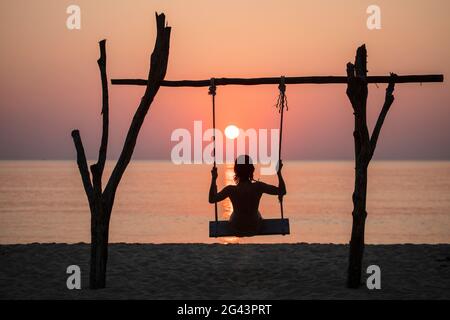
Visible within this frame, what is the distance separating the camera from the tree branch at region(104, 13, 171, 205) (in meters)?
9.86

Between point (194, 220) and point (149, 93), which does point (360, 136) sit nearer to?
point (149, 93)

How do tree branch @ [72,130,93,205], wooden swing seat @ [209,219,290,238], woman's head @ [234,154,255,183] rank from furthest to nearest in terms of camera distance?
1. woman's head @ [234,154,255,183]
2. wooden swing seat @ [209,219,290,238]
3. tree branch @ [72,130,93,205]

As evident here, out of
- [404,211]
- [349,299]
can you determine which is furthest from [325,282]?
[404,211]

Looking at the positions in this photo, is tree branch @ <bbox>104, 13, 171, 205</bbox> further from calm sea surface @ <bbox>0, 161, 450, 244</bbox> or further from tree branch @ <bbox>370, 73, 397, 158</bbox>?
calm sea surface @ <bbox>0, 161, 450, 244</bbox>

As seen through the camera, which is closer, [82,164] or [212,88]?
[82,164]

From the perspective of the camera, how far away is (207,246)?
48.8 ft

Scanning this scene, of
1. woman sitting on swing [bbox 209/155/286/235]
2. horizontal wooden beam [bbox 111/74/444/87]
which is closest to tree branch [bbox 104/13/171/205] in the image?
horizontal wooden beam [bbox 111/74/444/87]

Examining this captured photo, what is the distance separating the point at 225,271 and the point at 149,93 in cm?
350

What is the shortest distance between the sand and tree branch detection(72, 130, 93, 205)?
1393 millimetres

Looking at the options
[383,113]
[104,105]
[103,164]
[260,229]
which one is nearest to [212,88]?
[104,105]

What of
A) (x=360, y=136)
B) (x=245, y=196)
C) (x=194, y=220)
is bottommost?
(x=194, y=220)

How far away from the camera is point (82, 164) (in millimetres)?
10133
